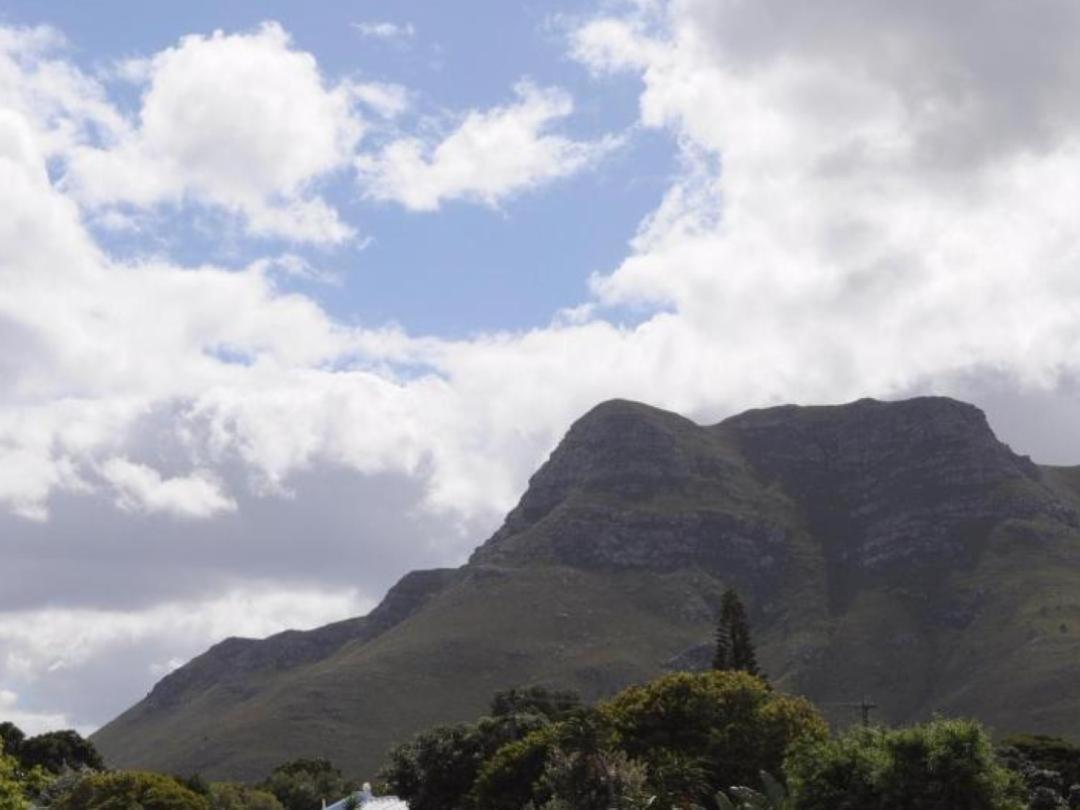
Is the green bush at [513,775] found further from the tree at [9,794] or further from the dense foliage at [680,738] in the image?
the tree at [9,794]

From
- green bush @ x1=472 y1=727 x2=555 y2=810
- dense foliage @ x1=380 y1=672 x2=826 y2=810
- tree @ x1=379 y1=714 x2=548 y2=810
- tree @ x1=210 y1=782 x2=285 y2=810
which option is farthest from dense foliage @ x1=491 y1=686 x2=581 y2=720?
green bush @ x1=472 y1=727 x2=555 y2=810

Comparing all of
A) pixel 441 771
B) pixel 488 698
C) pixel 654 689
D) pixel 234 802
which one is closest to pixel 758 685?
pixel 654 689

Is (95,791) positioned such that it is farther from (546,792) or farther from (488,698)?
(488,698)

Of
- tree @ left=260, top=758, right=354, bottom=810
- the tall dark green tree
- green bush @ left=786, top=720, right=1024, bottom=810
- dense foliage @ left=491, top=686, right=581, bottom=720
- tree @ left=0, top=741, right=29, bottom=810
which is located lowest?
green bush @ left=786, top=720, right=1024, bottom=810

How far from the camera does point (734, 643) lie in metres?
106

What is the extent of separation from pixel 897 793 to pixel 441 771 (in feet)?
126

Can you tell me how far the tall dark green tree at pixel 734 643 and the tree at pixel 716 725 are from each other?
39917mm

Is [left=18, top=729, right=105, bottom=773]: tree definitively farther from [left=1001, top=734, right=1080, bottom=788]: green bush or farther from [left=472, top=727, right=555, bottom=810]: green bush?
[left=1001, top=734, right=1080, bottom=788]: green bush

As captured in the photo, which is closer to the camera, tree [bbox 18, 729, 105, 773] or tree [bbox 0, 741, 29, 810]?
tree [bbox 0, 741, 29, 810]

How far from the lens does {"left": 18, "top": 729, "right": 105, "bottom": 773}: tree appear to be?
352 ft

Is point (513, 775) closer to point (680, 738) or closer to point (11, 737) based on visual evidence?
point (680, 738)

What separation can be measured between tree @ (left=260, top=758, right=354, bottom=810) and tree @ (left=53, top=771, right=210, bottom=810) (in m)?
37.2

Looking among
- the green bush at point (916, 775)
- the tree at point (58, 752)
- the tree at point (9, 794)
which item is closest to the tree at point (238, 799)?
the tree at point (58, 752)

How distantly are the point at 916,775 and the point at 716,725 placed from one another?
21.0 meters
